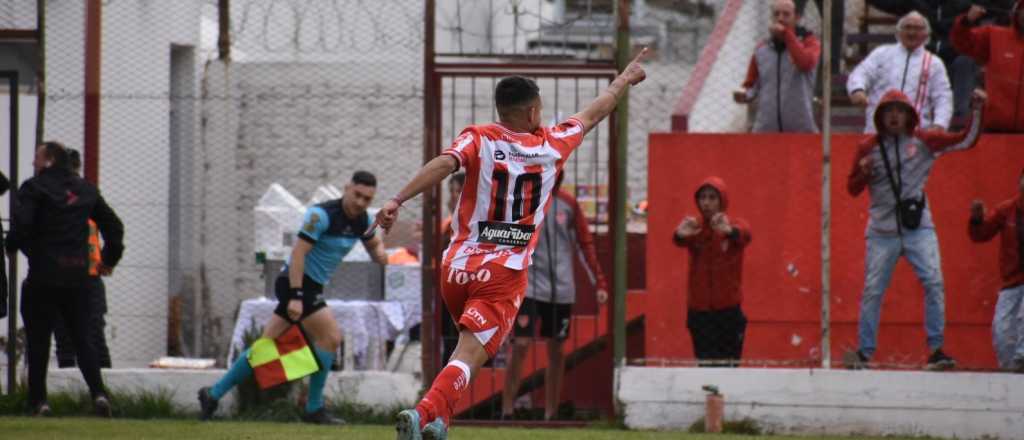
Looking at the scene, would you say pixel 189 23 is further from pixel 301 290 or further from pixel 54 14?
pixel 301 290

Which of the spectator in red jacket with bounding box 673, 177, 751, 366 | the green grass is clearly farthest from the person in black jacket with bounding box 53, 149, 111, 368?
the spectator in red jacket with bounding box 673, 177, 751, 366


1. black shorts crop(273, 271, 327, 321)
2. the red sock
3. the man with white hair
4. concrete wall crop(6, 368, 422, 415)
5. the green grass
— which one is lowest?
the green grass

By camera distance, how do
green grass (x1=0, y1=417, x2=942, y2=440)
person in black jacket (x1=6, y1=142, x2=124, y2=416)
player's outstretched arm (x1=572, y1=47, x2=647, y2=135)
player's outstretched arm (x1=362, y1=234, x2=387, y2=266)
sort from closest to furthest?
player's outstretched arm (x1=572, y1=47, x2=647, y2=135)
green grass (x1=0, y1=417, x2=942, y2=440)
person in black jacket (x1=6, y1=142, x2=124, y2=416)
player's outstretched arm (x1=362, y1=234, x2=387, y2=266)

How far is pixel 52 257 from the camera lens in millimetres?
10547

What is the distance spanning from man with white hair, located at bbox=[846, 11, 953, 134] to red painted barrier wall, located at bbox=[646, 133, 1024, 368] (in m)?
0.36

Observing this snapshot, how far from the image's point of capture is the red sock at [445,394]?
694 centimetres

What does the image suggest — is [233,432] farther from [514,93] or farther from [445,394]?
[514,93]

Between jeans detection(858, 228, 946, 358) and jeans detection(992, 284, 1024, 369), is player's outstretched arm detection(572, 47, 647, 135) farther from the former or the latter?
jeans detection(992, 284, 1024, 369)

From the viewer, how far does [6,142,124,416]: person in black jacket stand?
10.6 metres

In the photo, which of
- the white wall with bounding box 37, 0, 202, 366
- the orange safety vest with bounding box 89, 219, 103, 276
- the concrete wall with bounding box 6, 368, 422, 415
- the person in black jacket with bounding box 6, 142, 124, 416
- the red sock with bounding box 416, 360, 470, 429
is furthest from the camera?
the white wall with bounding box 37, 0, 202, 366

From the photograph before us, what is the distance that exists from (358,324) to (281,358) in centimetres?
206

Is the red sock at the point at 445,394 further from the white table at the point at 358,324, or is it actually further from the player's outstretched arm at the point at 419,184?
the white table at the point at 358,324

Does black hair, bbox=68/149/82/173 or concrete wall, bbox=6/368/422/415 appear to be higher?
black hair, bbox=68/149/82/173

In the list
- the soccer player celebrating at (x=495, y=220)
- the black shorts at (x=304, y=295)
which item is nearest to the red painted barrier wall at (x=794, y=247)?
the black shorts at (x=304, y=295)
